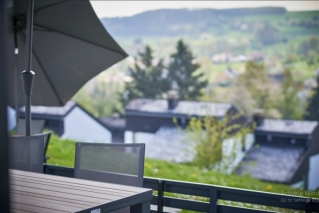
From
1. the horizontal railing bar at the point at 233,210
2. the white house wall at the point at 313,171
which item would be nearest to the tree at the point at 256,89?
the white house wall at the point at 313,171

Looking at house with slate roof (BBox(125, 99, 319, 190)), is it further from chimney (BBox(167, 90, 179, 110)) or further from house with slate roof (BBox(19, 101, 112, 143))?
house with slate roof (BBox(19, 101, 112, 143))

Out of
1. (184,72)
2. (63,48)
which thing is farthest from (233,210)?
(184,72)

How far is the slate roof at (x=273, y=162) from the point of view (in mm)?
12289

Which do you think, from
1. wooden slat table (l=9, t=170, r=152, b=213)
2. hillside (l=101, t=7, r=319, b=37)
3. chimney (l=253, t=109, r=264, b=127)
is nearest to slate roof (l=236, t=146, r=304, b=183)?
chimney (l=253, t=109, r=264, b=127)

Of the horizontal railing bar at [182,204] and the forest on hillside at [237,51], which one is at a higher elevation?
the forest on hillside at [237,51]

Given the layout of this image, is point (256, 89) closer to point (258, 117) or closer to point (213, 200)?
point (258, 117)

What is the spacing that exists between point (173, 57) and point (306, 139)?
514cm

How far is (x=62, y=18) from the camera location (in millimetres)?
3400

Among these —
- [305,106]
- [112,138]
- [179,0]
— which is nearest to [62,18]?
[112,138]

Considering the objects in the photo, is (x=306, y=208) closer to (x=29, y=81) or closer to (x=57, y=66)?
(x=29, y=81)

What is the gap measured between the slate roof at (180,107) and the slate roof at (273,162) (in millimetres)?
1369

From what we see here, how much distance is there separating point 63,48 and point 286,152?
10247 mm

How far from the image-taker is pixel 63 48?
3568mm

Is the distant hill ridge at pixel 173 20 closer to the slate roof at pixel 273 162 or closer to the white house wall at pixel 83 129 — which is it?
the white house wall at pixel 83 129
